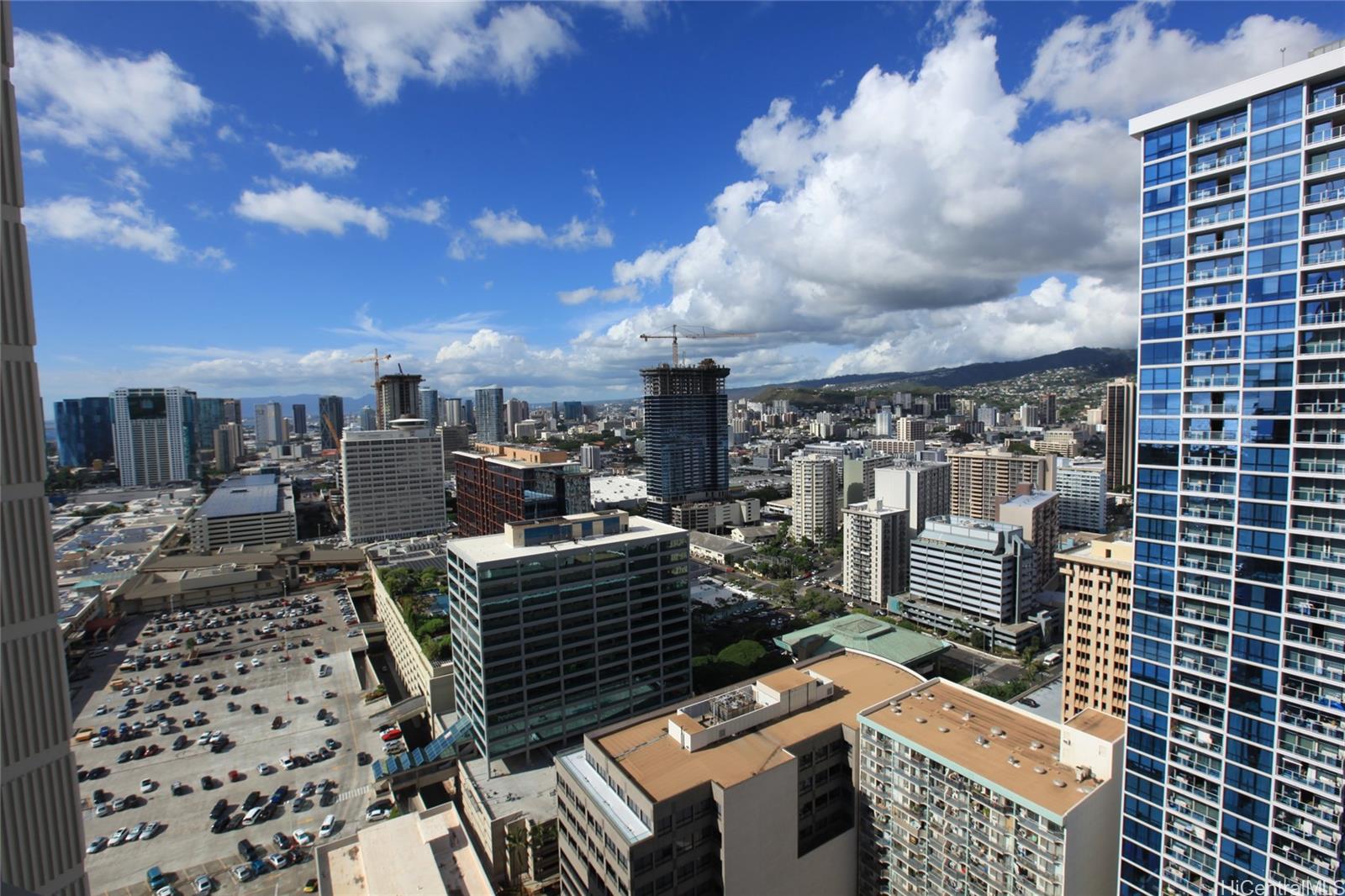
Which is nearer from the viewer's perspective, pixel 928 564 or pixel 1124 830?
pixel 1124 830

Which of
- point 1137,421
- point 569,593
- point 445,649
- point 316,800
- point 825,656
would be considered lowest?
point 316,800

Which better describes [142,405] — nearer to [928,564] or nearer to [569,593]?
[569,593]

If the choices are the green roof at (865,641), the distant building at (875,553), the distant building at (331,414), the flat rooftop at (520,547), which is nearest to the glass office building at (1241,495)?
the flat rooftop at (520,547)

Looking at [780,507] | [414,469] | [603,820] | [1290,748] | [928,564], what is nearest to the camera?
[1290,748]

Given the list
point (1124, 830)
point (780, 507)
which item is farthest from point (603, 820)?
point (780, 507)

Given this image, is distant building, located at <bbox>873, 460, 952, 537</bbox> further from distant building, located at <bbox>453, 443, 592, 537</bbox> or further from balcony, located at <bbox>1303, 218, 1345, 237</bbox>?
balcony, located at <bbox>1303, 218, 1345, 237</bbox>

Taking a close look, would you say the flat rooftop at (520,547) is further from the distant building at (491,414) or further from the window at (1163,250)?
the distant building at (491,414)
